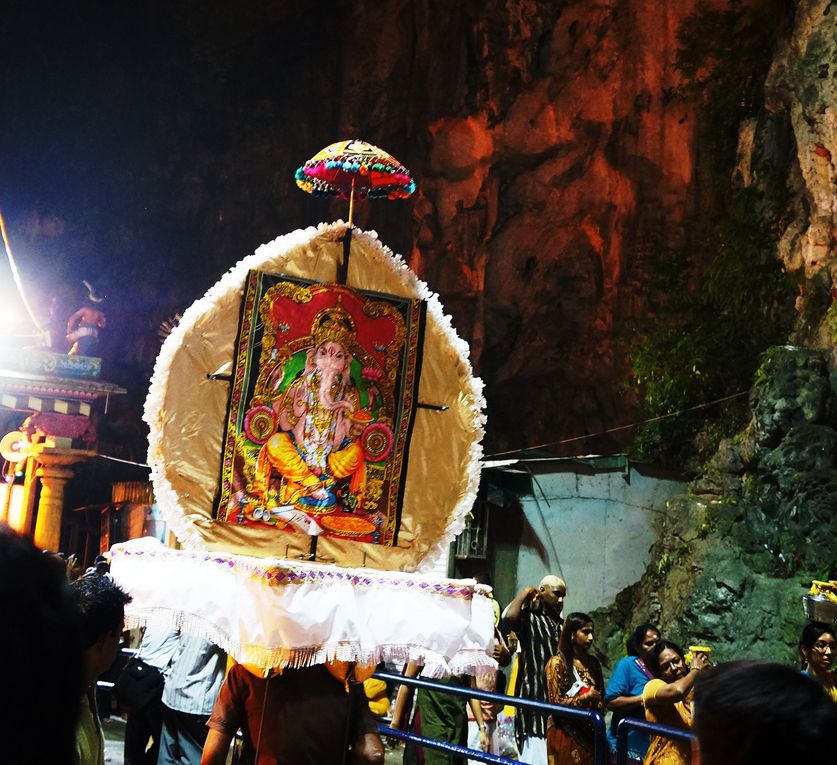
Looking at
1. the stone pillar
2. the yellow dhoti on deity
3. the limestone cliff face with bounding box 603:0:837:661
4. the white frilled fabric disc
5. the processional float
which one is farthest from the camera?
the stone pillar

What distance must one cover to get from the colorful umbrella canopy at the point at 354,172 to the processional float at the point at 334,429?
12 mm

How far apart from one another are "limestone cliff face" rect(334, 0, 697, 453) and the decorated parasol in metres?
13.9

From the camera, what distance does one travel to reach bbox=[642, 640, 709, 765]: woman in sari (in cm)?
546

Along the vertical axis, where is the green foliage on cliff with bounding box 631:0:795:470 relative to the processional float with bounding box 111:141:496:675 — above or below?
above

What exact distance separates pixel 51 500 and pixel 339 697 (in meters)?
13.5

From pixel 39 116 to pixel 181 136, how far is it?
14.0 feet

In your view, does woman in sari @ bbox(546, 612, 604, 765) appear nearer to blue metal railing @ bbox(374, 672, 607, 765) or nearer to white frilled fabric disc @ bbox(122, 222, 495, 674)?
blue metal railing @ bbox(374, 672, 607, 765)

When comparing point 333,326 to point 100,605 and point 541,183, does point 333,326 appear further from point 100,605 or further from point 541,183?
point 541,183

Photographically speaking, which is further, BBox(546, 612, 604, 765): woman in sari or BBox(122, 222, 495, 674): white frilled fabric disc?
BBox(546, 612, 604, 765): woman in sari

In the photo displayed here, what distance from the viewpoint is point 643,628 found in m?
6.66

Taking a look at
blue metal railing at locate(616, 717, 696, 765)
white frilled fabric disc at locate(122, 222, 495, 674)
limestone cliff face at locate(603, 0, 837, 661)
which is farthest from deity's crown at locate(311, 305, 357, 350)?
limestone cliff face at locate(603, 0, 837, 661)

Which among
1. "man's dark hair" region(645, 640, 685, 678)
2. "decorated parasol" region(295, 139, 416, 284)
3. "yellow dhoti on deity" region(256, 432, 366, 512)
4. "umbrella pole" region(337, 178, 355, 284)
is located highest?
"decorated parasol" region(295, 139, 416, 284)

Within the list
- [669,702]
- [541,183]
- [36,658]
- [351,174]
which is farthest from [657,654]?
[541,183]

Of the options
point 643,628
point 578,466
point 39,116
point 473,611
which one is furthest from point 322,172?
point 39,116
